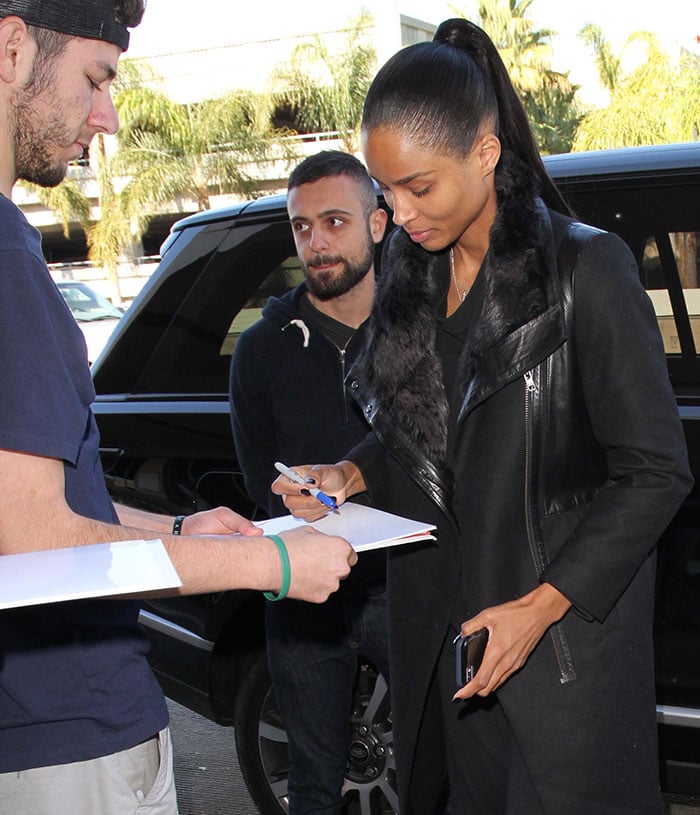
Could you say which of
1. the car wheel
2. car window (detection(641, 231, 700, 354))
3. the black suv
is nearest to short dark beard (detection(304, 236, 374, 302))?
the black suv

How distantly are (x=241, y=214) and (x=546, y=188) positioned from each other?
1.63m

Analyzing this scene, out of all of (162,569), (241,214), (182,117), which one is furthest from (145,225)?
(162,569)

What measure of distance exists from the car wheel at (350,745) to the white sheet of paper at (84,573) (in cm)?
174

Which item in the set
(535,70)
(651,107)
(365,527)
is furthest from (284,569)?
(535,70)

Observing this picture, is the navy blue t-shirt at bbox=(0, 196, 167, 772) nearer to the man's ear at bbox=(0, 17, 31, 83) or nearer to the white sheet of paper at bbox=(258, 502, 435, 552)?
the man's ear at bbox=(0, 17, 31, 83)

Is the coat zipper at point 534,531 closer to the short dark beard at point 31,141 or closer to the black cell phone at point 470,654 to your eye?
the black cell phone at point 470,654

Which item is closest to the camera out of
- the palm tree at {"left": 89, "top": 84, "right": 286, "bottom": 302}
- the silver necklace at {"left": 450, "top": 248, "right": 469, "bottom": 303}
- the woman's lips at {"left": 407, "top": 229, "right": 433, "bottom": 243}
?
the woman's lips at {"left": 407, "top": 229, "right": 433, "bottom": 243}

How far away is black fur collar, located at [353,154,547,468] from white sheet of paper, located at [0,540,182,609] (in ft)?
2.31

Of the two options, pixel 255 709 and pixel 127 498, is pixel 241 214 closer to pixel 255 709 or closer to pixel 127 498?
pixel 127 498

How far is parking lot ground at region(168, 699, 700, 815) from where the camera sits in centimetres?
374

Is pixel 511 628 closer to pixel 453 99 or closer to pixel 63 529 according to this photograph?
pixel 63 529

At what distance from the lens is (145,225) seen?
109 ft

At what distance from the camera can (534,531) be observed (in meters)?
1.91

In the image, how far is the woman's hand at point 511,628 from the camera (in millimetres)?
1830
